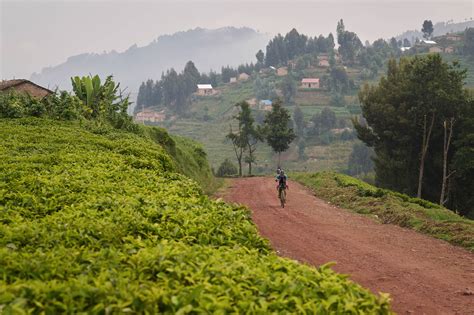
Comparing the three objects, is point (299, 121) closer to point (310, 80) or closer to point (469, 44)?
point (310, 80)

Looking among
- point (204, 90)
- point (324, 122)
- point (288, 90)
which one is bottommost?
point (324, 122)

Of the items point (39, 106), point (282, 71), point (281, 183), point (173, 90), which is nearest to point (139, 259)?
point (281, 183)

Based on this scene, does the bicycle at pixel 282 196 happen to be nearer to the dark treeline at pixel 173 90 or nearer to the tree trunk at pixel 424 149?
the tree trunk at pixel 424 149

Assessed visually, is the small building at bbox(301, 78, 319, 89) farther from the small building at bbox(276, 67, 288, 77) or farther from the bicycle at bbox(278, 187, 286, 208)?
the bicycle at bbox(278, 187, 286, 208)

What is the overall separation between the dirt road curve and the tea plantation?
2.66 metres

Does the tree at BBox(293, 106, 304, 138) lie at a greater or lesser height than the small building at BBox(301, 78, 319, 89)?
lesser

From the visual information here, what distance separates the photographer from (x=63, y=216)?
7.26 m

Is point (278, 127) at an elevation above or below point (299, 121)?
above

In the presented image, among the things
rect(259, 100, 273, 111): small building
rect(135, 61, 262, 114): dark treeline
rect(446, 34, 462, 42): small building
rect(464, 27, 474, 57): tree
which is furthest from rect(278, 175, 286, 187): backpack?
rect(446, 34, 462, 42): small building

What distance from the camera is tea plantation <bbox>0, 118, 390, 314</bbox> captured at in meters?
4.72

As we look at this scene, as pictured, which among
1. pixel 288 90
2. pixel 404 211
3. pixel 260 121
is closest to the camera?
pixel 404 211

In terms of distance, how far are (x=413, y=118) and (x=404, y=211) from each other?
21.4 meters

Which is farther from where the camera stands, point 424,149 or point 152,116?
point 152,116

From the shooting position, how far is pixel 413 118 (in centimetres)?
3891
